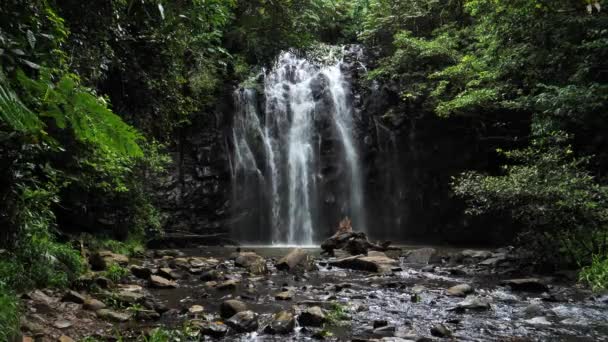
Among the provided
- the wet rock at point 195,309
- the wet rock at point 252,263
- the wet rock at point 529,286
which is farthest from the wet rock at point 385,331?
the wet rock at point 252,263

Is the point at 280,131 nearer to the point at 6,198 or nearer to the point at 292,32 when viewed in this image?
the point at 292,32

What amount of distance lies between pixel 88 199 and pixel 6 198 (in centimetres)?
595

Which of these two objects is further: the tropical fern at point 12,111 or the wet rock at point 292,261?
the wet rock at point 292,261

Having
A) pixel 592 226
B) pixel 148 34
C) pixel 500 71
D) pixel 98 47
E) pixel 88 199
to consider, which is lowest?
pixel 592 226

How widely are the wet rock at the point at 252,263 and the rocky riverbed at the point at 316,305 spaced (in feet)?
0.12

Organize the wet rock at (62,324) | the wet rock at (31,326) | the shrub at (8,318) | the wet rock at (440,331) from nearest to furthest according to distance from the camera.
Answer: the shrub at (8,318)
the wet rock at (31,326)
the wet rock at (62,324)
the wet rock at (440,331)

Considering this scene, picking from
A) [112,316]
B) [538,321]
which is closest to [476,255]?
[538,321]

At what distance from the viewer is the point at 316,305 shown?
247 inches

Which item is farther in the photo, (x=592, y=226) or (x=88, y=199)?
(x=88, y=199)

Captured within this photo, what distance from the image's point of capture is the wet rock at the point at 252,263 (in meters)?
9.16

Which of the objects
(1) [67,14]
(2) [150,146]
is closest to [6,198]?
A: (1) [67,14]

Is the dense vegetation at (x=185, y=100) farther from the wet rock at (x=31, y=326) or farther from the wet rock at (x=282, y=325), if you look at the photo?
the wet rock at (x=282, y=325)

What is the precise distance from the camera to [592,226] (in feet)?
27.8

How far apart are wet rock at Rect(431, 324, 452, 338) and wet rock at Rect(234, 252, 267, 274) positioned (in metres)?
4.68
